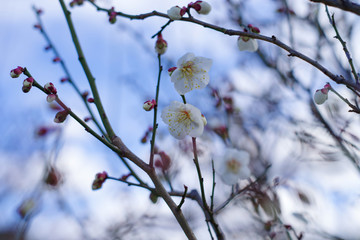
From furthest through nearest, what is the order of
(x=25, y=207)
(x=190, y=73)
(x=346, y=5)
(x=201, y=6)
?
(x=190, y=73) < (x=25, y=207) < (x=201, y=6) < (x=346, y=5)

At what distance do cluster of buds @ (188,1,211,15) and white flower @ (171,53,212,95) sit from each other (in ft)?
1.05

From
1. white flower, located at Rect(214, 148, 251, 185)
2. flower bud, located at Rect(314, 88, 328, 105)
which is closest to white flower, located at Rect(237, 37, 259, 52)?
flower bud, located at Rect(314, 88, 328, 105)

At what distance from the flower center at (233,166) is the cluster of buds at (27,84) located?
1.68 metres

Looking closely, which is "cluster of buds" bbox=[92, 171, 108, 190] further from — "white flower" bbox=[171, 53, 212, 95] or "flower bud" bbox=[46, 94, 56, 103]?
"white flower" bbox=[171, 53, 212, 95]

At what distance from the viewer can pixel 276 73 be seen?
3.72 m

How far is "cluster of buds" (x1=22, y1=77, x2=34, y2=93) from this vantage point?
1.33m

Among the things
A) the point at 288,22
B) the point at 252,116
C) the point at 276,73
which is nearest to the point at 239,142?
the point at 252,116

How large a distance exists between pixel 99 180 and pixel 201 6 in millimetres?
991

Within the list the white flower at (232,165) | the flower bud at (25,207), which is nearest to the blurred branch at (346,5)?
the white flower at (232,165)

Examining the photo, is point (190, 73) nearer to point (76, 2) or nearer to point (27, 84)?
point (27, 84)

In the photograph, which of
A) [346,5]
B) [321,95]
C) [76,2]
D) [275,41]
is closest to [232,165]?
[321,95]

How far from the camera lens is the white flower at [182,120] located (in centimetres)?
168

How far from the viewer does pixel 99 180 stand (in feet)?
5.21

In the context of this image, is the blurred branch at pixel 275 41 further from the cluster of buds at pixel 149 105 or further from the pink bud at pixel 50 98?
the pink bud at pixel 50 98
